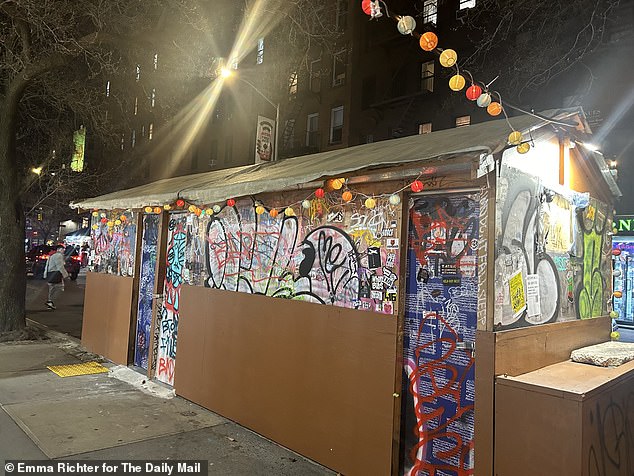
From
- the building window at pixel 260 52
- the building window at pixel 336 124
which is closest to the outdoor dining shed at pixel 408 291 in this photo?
the building window at pixel 260 52

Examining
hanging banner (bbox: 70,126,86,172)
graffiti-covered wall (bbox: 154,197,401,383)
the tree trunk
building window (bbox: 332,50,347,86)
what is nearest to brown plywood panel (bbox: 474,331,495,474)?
graffiti-covered wall (bbox: 154,197,401,383)

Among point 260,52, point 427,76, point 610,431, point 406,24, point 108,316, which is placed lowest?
point 610,431

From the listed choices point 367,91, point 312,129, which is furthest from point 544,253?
point 312,129

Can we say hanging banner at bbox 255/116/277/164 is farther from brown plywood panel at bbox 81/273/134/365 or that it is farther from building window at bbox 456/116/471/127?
building window at bbox 456/116/471/127

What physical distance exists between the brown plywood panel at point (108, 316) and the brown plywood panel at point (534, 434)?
662 centimetres

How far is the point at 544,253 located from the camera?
14.0ft

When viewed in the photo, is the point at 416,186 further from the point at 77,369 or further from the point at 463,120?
the point at 463,120

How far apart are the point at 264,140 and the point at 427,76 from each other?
13448 mm

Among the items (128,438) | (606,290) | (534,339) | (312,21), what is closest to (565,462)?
(534,339)

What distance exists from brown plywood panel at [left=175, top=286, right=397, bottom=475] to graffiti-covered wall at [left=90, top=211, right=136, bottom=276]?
105 inches

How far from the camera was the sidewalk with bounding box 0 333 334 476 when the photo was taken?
183 inches

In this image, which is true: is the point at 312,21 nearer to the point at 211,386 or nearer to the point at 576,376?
the point at 211,386

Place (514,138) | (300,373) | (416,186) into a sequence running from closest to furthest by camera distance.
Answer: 1. (514,138)
2. (416,186)
3. (300,373)

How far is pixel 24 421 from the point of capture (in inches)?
214
